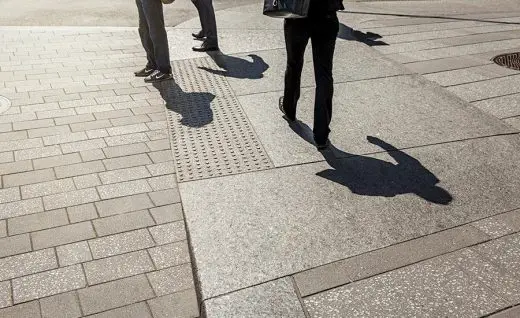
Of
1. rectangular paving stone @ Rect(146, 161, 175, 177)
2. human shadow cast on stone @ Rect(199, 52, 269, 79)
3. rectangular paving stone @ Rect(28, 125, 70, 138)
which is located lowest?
rectangular paving stone @ Rect(146, 161, 175, 177)

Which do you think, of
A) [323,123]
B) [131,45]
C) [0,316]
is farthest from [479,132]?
[131,45]

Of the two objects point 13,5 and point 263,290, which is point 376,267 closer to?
point 263,290

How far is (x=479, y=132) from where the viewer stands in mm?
4457

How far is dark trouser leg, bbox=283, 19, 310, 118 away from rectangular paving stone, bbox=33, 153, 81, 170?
77.0 inches

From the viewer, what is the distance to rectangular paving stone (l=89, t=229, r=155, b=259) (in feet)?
9.93

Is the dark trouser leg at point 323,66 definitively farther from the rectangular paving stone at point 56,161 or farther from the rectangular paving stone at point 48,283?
the rectangular paving stone at point 48,283

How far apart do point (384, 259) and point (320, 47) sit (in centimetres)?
184

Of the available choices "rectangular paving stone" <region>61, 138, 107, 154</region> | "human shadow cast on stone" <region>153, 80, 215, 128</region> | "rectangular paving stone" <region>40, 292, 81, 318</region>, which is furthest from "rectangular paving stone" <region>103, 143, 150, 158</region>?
"rectangular paving stone" <region>40, 292, 81, 318</region>

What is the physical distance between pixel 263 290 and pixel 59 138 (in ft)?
9.20

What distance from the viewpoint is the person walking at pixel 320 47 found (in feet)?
12.2

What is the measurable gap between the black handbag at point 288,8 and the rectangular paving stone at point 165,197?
161 centimetres

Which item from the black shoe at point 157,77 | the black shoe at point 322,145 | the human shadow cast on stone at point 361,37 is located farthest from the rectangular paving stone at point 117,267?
the human shadow cast on stone at point 361,37

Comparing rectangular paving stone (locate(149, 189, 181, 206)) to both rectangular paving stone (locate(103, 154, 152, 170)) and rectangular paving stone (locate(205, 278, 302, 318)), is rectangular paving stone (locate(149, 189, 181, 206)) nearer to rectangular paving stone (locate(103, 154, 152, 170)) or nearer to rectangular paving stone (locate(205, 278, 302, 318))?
rectangular paving stone (locate(103, 154, 152, 170))

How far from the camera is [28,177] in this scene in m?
3.83
